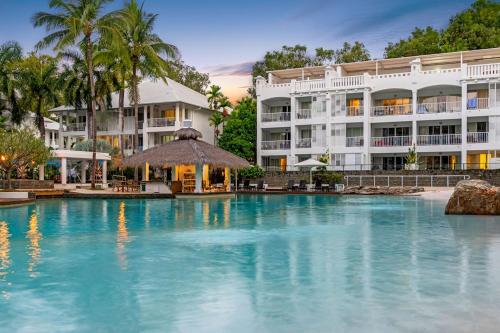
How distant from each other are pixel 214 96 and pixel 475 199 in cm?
3554

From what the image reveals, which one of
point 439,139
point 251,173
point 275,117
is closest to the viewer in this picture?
point 439,139

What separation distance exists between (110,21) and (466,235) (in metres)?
26.9

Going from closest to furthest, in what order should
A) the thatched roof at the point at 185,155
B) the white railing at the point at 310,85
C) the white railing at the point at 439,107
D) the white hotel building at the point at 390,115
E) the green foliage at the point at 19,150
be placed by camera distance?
1. the green foliage at the point at 19,150
2. the thatched roof at the point at 185,155
3. the white hotel building at the point at 390,115
4. the white railing at the point at 439,107
5. the white railing at the point at 310,85

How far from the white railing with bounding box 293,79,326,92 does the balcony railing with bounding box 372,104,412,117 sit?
4.63m

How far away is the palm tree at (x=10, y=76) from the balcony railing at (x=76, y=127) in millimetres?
6480

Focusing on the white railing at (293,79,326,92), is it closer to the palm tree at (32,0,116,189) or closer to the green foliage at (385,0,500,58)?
the green foliage at (385,0,500,58)

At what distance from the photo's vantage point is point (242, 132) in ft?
147

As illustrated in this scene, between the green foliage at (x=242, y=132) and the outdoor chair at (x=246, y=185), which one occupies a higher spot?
the green foliage at (x=242, y=132)

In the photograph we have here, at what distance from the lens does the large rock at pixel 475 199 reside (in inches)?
668

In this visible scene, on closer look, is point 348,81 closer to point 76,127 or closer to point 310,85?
point 310,85

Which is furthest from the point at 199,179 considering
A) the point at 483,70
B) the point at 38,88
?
the point at 483,70

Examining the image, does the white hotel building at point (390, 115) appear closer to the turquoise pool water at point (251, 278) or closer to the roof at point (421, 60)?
the roof at point (421, 60)

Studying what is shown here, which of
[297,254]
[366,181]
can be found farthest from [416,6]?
[297,254]

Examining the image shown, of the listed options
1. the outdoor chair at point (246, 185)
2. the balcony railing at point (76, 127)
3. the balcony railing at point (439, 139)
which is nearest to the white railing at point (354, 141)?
the balcony railing at point (439, 139)
